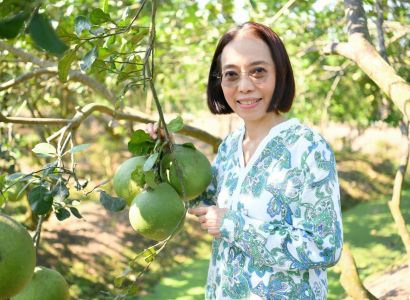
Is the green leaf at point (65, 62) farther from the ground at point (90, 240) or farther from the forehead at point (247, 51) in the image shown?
the ground at point (90, 240)

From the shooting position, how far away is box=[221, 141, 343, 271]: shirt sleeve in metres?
1.34

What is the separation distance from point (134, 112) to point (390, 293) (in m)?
1.58

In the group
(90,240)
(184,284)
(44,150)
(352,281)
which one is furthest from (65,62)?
(90,240)

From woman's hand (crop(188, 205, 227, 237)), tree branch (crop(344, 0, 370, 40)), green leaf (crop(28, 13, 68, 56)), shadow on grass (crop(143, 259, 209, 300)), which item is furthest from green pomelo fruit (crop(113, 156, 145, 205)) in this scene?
shadow on grass (crop(143, 259, 209, 300))

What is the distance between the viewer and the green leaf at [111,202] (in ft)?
3.73

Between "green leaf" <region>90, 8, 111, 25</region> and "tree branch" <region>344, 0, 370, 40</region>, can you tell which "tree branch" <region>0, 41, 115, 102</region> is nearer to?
"green leaf" <region>90, 8, 111, 25</region>

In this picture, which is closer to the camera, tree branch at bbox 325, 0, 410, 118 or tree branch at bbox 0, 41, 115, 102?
tree branch at bbox 325, 0, 410, 118

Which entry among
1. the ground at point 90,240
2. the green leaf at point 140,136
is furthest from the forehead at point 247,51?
the ground at point 90,240

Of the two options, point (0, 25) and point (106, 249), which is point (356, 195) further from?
point (0, 25)

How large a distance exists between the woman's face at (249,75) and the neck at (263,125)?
0.22 feet

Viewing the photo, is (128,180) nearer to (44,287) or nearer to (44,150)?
(44,150)

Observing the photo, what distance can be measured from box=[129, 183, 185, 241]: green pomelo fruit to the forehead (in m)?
0.39

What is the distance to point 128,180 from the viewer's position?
1381 mm

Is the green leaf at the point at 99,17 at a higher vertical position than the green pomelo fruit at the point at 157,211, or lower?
higher
